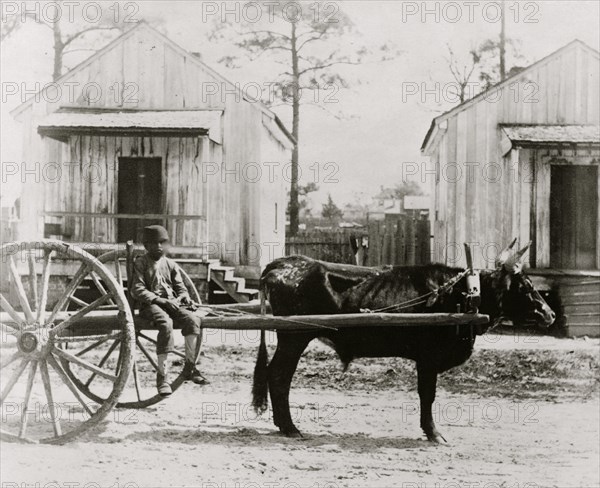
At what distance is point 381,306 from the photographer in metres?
6.45

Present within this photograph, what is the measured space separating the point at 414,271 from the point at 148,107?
246 inches

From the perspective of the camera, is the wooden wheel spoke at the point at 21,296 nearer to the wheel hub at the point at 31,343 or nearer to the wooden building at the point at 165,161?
the wheel hub at the point at 31,343

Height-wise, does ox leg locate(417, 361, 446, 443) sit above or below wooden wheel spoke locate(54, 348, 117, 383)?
below

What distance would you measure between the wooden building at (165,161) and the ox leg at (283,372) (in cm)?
331

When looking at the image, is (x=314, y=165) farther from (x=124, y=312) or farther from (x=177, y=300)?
(x=124, y=312)

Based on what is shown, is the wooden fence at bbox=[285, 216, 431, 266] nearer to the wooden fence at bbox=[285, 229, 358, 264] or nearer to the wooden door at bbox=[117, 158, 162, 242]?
the wooden fence at bbox=[285, 229, 358, 264]

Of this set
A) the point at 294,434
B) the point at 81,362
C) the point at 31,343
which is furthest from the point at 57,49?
the point at 294,434

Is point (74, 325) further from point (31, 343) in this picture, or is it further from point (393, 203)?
point (393, 203)

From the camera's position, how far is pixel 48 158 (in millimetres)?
10789

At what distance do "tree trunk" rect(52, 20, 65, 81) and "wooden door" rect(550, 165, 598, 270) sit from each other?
643cm

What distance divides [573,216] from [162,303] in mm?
6314

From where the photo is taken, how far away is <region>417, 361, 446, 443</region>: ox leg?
241 inches

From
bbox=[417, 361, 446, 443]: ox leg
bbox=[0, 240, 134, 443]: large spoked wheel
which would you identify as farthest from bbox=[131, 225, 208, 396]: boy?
bbox=[417, 361, 446, 443]: ox leg

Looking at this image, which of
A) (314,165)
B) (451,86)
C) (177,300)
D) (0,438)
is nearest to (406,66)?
(451,86)
